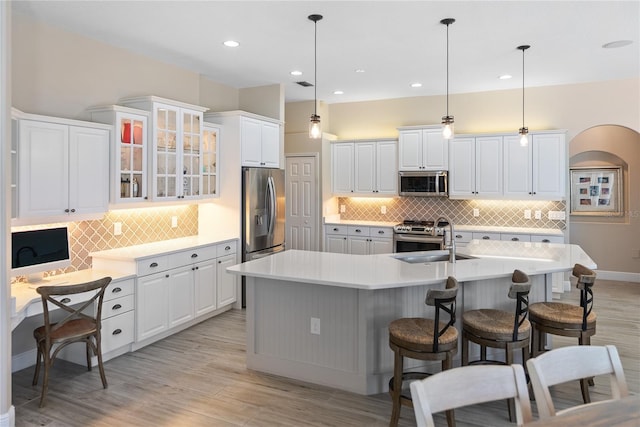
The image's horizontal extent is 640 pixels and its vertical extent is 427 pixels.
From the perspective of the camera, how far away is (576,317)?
305 centimetres

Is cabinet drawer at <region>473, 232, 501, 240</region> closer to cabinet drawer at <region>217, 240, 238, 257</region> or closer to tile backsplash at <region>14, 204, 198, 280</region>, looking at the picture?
cabinet drawer at <region>217, 240, 238, 257</region>

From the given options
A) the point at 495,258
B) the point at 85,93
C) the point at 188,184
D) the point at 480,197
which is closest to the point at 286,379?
the point at 495,258

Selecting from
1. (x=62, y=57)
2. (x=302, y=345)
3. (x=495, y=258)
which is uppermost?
(x=62, y=57)

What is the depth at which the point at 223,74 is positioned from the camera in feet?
18.3

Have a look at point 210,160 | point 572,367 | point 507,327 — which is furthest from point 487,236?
point 572,367

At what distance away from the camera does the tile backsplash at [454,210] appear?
6.45 m

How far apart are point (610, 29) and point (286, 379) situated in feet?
14.2

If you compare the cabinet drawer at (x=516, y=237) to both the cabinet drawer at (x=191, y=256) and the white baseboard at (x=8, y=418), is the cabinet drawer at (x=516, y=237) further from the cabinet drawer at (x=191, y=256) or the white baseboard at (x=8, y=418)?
the white baseboard at (x=8, y=418)

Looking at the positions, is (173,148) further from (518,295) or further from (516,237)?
(516,237)

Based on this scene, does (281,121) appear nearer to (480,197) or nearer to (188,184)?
(188,184)

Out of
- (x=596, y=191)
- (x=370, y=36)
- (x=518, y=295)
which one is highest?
(x=370, y=36)

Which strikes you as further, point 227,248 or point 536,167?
point 536,167

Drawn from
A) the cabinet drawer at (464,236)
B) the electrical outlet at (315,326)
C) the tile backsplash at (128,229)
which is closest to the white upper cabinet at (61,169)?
the tile backsplash at (128,229)

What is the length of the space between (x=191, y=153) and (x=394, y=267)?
112 inches
